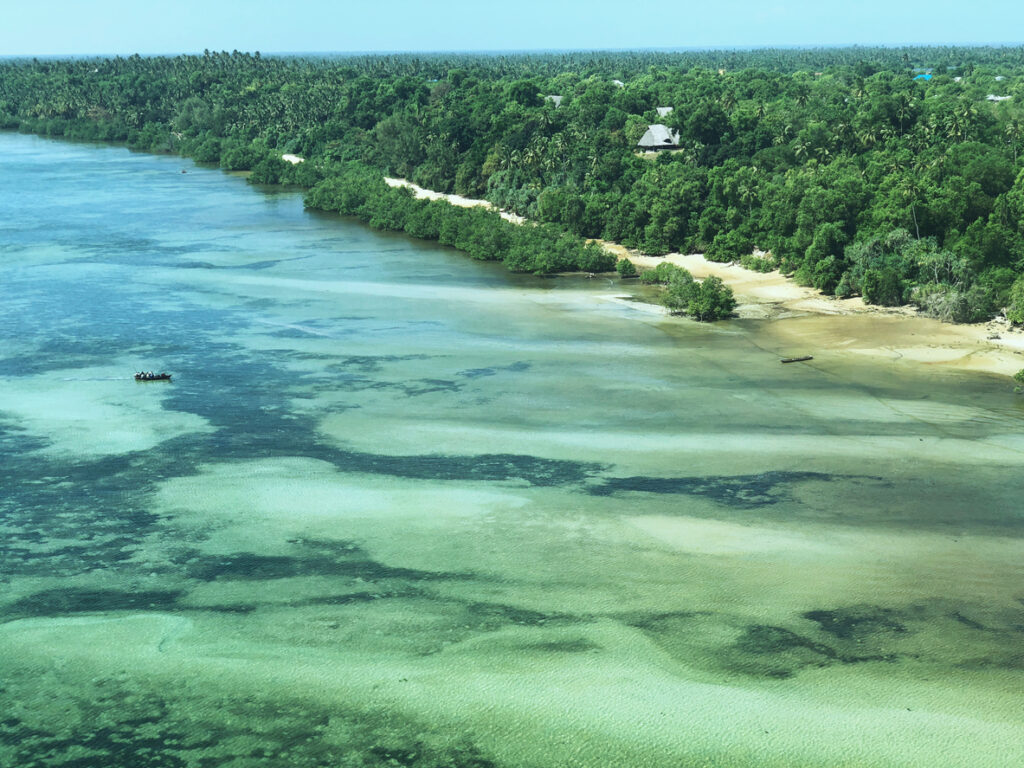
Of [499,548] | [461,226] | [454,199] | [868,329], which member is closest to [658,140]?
[454,199]

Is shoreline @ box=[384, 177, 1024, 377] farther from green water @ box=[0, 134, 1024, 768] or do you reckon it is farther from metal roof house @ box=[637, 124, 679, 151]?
metal roof house @ box=[637, 124, 679, 151]

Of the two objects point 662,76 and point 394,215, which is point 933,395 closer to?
point 394,215

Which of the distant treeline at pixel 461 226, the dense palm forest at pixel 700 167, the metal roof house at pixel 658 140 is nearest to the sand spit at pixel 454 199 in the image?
the dense palm forest at pixel 700 167

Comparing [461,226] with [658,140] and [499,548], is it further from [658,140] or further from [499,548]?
[499,548]

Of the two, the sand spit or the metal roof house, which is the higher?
the metal roof house

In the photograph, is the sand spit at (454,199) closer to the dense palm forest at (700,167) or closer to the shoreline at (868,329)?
the dense palm forest at (700,167)

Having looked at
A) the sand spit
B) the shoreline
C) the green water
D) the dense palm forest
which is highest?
the dense palm forest

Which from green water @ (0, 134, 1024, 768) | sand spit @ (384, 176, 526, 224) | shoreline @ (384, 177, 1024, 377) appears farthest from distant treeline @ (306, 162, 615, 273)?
green water @ (0, 134, 1024, 768)
